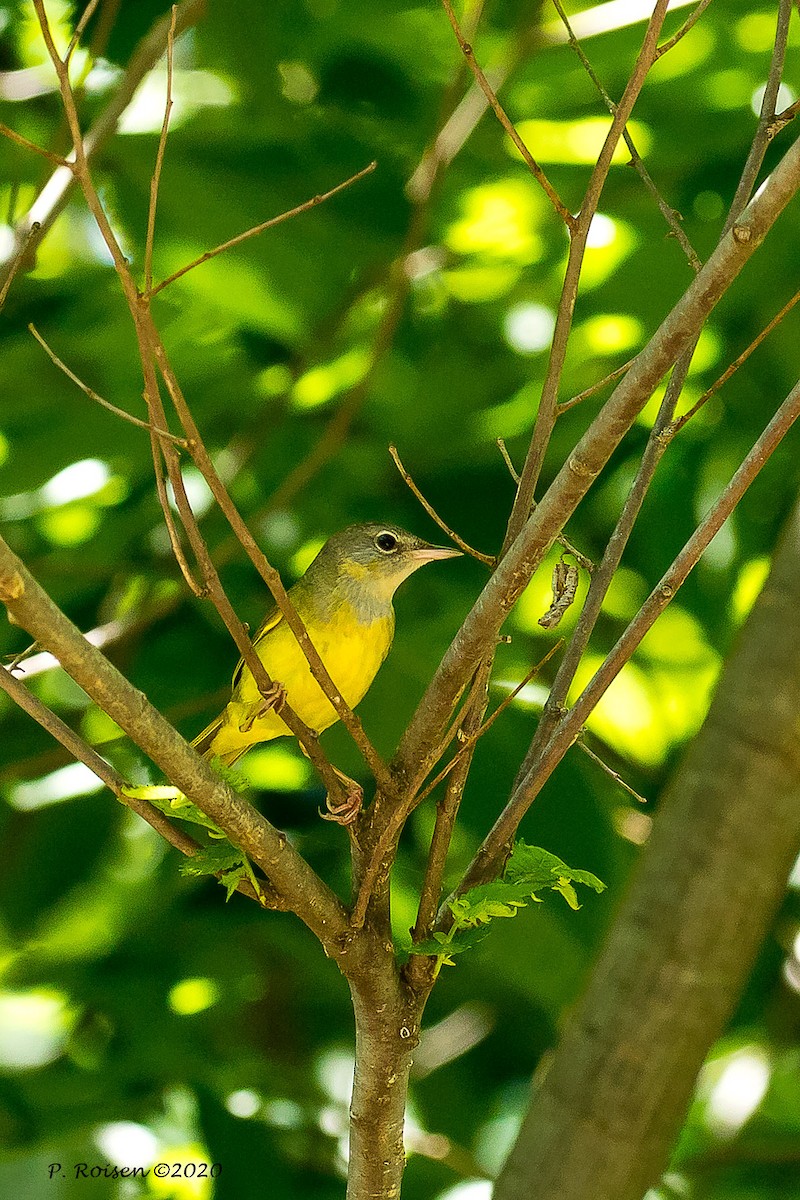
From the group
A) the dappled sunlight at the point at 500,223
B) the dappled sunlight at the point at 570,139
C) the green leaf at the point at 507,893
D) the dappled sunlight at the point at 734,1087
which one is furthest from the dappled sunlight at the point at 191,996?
the dappled sunlight at the point at 570,139

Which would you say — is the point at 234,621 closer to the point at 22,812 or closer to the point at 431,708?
the point at 431,708

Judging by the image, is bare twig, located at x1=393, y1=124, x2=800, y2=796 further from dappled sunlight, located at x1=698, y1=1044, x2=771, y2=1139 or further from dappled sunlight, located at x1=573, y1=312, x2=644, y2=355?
dappled sunlight, located at x1=698, y1=1044, x2=771, y2=1139

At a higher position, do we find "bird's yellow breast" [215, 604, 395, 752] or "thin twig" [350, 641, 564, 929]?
"bird's yellow breast" [215, 604, 395, 752]

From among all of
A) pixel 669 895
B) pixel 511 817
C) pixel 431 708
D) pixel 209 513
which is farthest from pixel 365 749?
pixel 209 513

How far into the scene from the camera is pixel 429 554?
3.89 m

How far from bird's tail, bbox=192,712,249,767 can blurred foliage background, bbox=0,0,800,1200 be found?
10cm

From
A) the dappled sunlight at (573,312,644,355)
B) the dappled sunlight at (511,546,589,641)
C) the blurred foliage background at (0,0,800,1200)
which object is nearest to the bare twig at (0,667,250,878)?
the blurred foliage background at (0,0,800,1200)

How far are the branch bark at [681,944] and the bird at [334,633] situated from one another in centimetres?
88

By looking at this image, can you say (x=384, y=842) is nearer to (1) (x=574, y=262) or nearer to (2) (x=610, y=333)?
(1) (x=574, y=262)

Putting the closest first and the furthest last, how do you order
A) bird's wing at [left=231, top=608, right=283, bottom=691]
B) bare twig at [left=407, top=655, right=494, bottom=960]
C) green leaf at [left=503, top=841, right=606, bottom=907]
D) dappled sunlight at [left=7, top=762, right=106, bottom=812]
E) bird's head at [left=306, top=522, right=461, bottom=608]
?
green leaf at [left=503, top=841, right=606, bottom=907] → bare twig at [left=407, top=655, right=494, bottom=960] → bird's wing at [left=231, top=608, right=283, bottom=691] → bird's head at [left=306, top=522, right=461, bottom=608] → dappled sunlight at [left=7, top=762, right=106, bottom=812]

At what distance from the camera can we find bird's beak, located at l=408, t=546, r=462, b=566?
3780mm

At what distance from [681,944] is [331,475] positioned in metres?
1.76

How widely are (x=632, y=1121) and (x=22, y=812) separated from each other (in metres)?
2.02

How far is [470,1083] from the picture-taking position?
4242 millimetres
